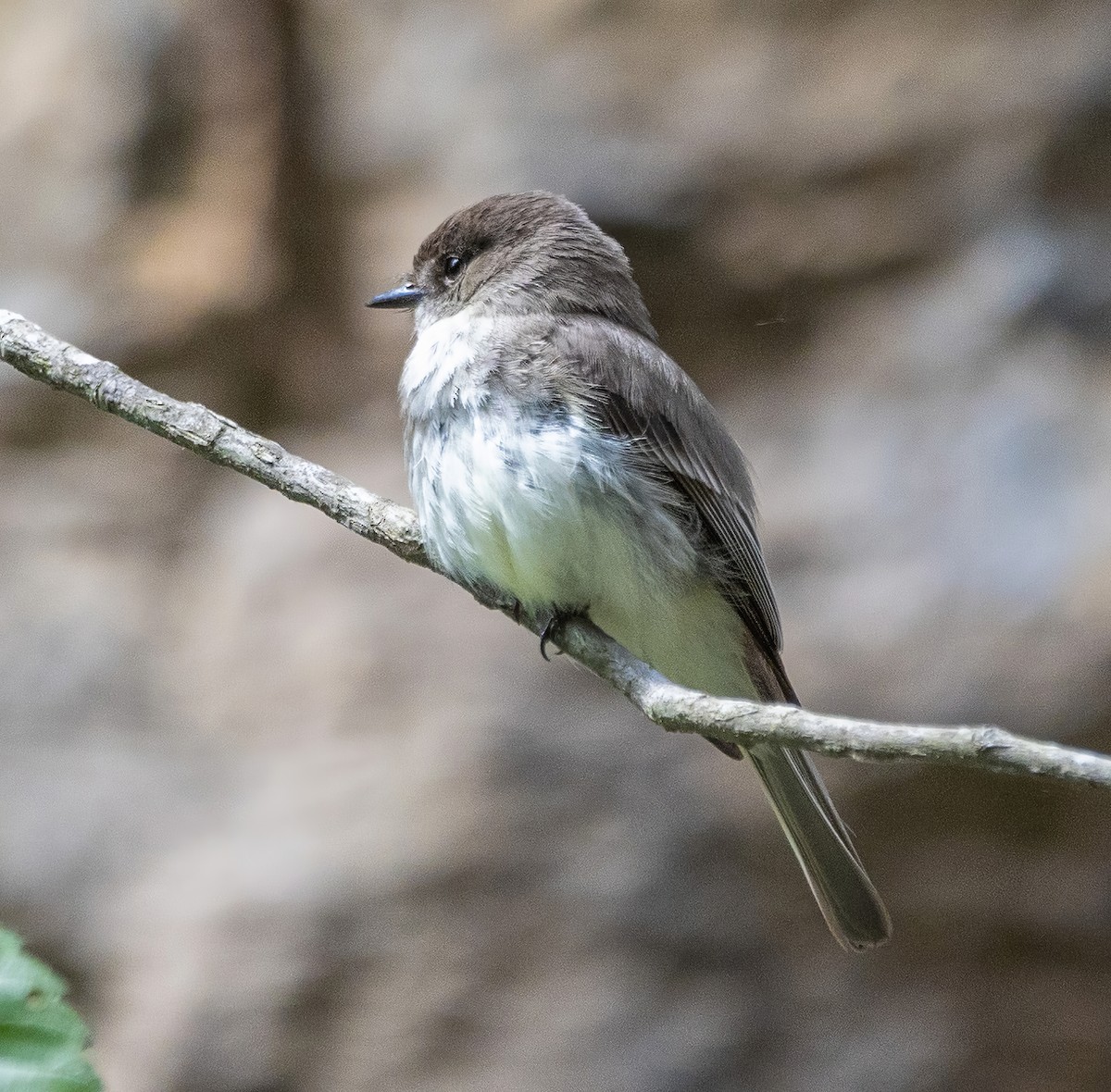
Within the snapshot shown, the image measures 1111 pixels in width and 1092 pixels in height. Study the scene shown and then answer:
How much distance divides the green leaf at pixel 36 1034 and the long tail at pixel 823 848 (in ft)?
6.38

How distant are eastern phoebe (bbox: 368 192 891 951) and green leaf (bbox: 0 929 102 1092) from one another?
4.87 feet

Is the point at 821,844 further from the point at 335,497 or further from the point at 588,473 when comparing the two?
the point at 335,497

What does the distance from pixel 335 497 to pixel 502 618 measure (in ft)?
8.04

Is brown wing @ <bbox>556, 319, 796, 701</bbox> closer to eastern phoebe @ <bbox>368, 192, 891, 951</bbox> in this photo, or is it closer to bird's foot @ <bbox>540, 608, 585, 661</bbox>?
eastern phoebe @ <bbox>368, 192, 891, 951</bbox>

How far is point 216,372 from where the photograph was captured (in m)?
5.36

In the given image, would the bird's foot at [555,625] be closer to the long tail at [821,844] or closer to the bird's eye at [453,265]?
the long tail at [821,844]

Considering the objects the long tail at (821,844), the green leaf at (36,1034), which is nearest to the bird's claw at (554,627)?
the long tail at (821,844)

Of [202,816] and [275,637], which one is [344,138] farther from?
[202,816]

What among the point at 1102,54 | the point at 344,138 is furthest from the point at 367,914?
the point at 1102,54

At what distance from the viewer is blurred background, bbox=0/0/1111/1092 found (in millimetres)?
4500

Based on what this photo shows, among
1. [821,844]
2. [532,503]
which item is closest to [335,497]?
[532,503]

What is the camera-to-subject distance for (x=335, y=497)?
250 centimetres

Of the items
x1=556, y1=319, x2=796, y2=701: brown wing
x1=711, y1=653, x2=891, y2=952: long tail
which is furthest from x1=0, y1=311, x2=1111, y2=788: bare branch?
x1=711, y1=653, x2=891, y2=952: long tail

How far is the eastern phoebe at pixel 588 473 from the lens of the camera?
264 centimetres
